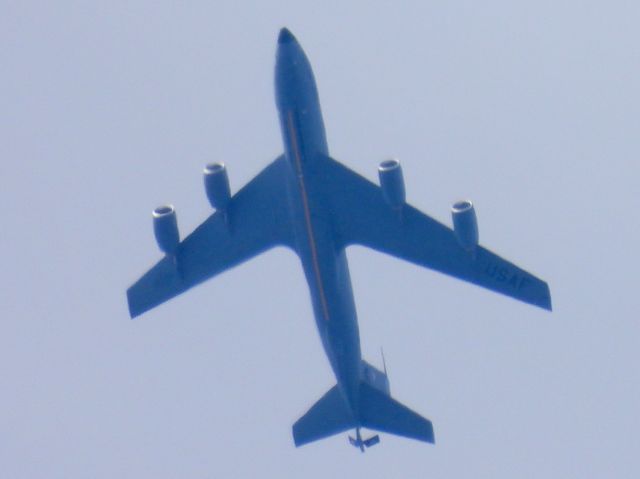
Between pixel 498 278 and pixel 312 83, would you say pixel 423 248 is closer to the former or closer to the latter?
pixel 498 278

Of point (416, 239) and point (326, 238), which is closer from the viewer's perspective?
point (326, 238)

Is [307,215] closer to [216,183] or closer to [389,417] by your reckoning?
[216,183]

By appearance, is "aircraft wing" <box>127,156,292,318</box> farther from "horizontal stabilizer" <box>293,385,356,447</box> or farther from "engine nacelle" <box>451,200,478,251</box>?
"engine nacelle" <box>451,200,478,251</box>

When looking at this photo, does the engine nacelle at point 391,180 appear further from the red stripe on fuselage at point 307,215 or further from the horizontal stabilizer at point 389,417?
the horizontal stabilizer at point 389,417

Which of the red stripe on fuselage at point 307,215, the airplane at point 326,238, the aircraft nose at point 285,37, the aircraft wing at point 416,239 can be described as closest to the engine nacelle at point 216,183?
the airplane at point 326,238

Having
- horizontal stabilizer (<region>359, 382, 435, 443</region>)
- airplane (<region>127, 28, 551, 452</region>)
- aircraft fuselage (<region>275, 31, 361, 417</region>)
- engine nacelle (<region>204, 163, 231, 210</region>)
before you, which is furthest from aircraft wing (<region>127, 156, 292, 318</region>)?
horizontal stabilizer (<region>359, 382, 435, 443</region>)

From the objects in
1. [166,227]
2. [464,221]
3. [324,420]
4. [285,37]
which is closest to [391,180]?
[464,221]
